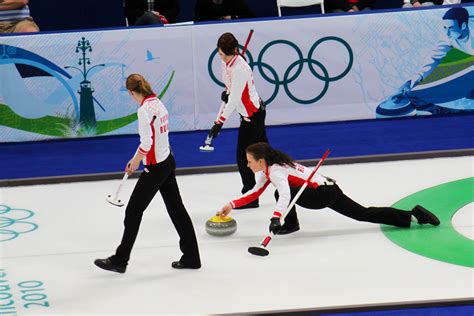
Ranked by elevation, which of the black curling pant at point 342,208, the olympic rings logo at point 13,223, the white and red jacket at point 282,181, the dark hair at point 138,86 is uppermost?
the dark hair at point 138,86

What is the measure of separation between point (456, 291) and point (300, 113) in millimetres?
5922

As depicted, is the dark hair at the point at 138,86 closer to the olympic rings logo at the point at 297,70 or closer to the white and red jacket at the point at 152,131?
the white and red jacket at the point at 152,131

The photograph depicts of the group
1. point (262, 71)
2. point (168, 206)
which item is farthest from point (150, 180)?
point (262, 71)

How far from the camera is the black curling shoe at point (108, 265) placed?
9.42 metres

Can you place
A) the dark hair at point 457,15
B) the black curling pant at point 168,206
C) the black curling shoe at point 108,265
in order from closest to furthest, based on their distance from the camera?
the black curling pant at point 168,206
the black curling shoe at point 108,265
the dark hair at point 457,15

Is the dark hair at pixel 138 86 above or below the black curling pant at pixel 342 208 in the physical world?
above

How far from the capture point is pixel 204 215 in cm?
1118

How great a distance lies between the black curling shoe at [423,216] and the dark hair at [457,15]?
4675 millimetres

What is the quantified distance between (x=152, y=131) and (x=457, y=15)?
6662 millimetres

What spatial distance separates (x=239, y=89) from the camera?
10.8 metres

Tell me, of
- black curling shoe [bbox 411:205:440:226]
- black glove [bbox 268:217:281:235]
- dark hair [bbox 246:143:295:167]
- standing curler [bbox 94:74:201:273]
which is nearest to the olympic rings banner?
black curling shoe [bbox 411:205:440:226]

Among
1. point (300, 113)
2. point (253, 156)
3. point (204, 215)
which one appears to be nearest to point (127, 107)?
point (300, 113)

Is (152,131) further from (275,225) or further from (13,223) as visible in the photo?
(13,223)

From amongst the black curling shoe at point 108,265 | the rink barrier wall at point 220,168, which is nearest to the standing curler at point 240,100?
the rink barrier wall at point 220,168
